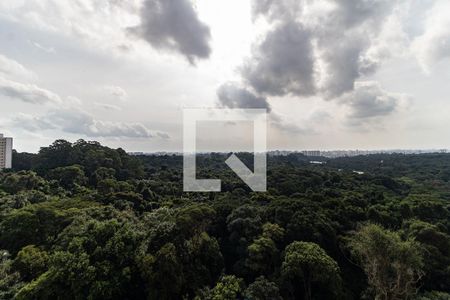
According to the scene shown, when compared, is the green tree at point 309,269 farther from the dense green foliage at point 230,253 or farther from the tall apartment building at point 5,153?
the tall apartment building at point 5,153

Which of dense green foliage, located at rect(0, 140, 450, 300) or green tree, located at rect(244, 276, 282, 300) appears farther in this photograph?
dense green foliage, located at rect(0, 140, 450, 300)

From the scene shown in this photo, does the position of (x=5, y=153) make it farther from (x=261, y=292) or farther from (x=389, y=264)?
(x=389, y=264)

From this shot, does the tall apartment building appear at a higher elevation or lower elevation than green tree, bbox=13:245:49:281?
higher

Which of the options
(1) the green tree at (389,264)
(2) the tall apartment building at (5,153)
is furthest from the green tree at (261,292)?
(2) the tall apartment building at (5,153)

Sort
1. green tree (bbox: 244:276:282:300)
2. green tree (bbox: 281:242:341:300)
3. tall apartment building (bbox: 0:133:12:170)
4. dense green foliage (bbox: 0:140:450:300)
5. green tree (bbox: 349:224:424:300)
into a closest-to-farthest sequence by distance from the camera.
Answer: green tree (bbox: 349:224:424:300)
green tree (bbox: 244:276:282:300)
dense green foliage (bbox: 0:140:450:300)
green tree (bbox: 281:242:341:300)
tall apartment building (bbox: 0:133:12:170)

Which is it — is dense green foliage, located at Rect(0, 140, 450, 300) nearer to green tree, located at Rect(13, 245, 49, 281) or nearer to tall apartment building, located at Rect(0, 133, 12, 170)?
green tree, located at Rect(13, 245, 49, 281)

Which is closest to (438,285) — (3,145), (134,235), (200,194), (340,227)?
(340,227)

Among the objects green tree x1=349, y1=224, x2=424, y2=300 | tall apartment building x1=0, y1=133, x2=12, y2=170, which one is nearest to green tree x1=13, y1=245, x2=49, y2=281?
green tree x1=349, y1=224, x2=424, y2=300

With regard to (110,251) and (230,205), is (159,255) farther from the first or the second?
(230,205)

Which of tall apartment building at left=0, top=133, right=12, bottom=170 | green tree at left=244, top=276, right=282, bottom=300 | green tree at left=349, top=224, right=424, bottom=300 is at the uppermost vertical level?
tall apartment building at left=0, top=133, right=12, bottom=170
